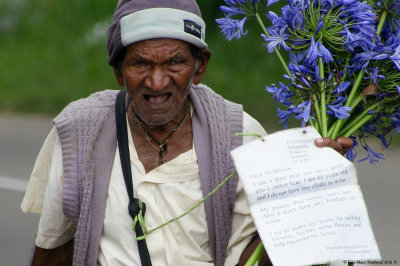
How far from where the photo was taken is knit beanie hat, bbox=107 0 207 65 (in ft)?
9.27

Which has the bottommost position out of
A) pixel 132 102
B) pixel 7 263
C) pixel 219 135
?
pixel 7 263

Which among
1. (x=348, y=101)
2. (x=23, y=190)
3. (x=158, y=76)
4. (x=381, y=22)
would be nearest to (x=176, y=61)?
(x=158, y=76)

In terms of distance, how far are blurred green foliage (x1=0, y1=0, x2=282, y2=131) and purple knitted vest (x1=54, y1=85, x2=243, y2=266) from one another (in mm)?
7174

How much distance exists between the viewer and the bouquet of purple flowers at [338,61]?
276 cm

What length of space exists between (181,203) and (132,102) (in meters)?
0.39

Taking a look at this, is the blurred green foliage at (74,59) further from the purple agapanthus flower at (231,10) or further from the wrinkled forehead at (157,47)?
the wrinkled forehead at (157,47)

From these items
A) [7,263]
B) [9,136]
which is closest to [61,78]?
[9,136]

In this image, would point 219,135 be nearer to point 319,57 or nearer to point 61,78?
point 319,57

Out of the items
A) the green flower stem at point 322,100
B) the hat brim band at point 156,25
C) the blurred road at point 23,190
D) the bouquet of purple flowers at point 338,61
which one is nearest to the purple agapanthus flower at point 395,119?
the bouquet of purple flowers at point 338,61

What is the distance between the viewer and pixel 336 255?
2.61 m

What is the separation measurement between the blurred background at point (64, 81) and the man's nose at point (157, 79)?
3.61 m

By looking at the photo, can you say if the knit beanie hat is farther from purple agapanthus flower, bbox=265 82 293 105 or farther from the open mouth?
purple agapanthus flower, bbox=265 82 293 105

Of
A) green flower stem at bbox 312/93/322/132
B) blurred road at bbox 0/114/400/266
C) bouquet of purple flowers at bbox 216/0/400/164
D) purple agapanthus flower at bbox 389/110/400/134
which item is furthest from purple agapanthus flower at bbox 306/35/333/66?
blurred road at bbox 0/114/400/266

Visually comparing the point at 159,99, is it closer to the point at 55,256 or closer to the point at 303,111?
the point at 303,111
